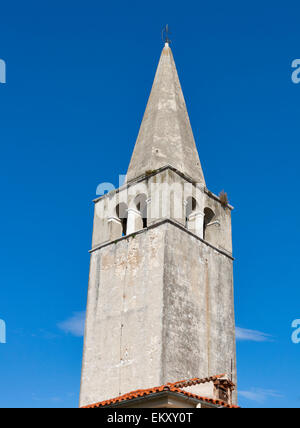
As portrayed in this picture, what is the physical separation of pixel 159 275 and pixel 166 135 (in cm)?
662

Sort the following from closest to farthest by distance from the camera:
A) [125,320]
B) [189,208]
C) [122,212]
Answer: [125,320] < [189,208] < [122,212]

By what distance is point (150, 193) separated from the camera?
23.7 m

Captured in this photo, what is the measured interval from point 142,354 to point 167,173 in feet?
22.0

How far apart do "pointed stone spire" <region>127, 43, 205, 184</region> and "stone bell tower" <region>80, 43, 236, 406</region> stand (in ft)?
0.17

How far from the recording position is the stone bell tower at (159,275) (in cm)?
2097

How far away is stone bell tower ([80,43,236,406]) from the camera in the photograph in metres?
21.0

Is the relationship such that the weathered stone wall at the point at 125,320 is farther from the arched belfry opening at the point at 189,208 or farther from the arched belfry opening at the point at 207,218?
the arched belfry opening at the point at 207,218

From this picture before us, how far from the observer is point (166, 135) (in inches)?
1009

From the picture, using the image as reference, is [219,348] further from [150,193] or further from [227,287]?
[150,193]

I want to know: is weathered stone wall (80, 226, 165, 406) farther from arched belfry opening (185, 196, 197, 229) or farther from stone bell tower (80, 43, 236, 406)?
arched belfry opening (185, 196, 197, 229)

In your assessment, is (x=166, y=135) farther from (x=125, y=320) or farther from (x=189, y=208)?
(x=125, y=320)

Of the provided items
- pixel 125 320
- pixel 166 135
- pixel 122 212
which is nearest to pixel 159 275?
pixel 125 320

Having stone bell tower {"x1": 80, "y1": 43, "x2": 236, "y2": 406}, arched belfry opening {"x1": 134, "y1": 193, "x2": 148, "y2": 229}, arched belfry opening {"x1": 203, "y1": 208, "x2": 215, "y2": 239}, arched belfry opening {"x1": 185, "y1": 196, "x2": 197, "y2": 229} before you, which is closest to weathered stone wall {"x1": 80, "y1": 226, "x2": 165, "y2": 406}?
stone bell tower {"x1": 80, "y1": 43, "x2": 236, "y2": 406}
